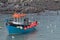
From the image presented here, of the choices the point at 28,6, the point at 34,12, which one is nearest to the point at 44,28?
the point at 34,12

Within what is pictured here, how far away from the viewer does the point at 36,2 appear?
86250mm

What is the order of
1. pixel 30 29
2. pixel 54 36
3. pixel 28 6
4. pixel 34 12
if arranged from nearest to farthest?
pixel 54 36 → pixel 30 29 → pixel 34 12 → pixel 28 6

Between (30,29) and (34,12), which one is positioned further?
(34,12)

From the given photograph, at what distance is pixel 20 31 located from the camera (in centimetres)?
4075

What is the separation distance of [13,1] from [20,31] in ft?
154

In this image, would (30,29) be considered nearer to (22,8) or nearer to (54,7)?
(22,8)

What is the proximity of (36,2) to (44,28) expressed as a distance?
133ft

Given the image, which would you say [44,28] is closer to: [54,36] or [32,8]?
[54,36]

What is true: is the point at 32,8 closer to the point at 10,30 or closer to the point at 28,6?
the point at 28,6

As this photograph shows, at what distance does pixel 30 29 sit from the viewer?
41938 millimetres

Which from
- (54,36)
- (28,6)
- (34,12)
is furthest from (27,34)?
(28,6)

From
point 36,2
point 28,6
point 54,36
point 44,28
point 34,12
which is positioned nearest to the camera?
point 54,36

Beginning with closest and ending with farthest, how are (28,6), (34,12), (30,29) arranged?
(30,29), (34,12), (28,6)

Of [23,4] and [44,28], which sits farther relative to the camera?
[23,4]
